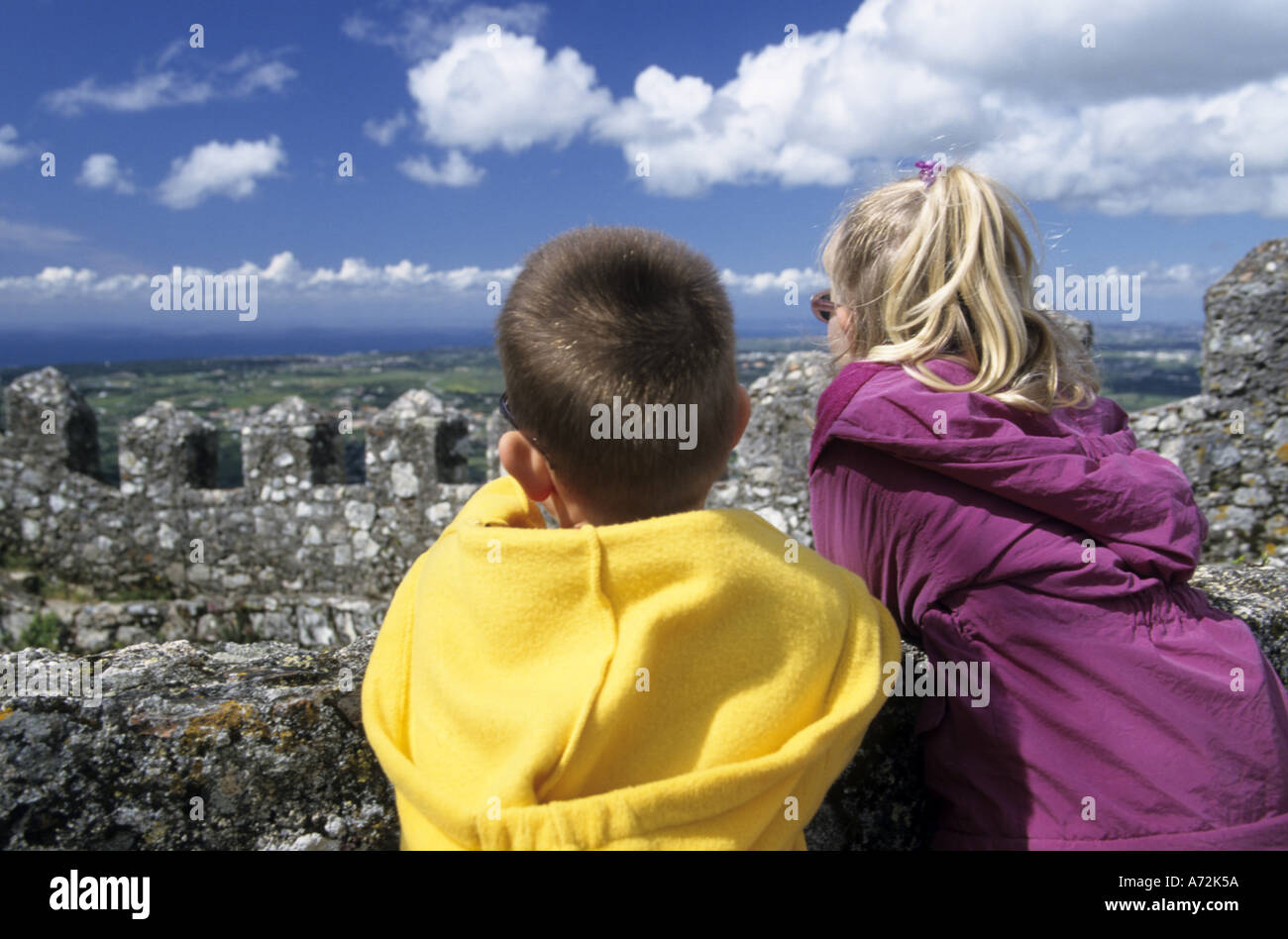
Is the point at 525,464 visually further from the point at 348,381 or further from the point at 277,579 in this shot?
the point at 348,381

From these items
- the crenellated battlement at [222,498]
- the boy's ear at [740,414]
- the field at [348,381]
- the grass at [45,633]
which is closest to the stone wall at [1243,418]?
the field at [348,381]

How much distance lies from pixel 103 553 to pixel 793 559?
7588 millimetres

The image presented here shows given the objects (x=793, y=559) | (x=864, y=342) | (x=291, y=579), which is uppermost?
(x=864, y=342)

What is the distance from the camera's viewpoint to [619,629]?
1254mm

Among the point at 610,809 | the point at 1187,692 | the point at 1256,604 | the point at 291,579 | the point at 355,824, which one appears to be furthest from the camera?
the point at 291,579

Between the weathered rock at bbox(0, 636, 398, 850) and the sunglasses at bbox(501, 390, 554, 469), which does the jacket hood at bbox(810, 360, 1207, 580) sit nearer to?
the sunglasses at bbox(501, 390, 554, 469)

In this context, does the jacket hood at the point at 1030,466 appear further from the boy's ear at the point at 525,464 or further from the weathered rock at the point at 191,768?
the weathered rock at the point at 191,768

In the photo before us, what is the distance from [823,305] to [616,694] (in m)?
1.39

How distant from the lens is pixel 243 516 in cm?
704

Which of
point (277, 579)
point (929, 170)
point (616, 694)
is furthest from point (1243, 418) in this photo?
point (277, 579)

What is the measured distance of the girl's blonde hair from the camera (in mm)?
1912

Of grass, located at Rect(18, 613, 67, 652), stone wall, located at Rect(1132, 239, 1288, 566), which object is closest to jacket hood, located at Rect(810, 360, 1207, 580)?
stone wall, located at Rect(1132, 239, 1288, 566)

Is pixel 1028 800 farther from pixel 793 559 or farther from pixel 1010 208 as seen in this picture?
pixel 1010 208
